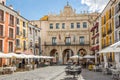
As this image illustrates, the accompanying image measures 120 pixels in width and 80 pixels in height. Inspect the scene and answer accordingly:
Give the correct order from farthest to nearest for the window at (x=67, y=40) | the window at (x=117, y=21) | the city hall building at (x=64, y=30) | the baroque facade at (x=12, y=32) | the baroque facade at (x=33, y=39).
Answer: the window at (x=67, y=40)
the city hall building at (x=64, y=30)
the baroque facade at (x=33, y=39)
the baroque facade at (x=12, y=32)
the window at (x=117, y=21)

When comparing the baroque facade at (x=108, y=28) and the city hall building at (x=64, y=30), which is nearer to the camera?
the baroque facade at (x=108, y=28)

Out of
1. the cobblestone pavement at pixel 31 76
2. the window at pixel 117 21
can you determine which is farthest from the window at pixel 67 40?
the cobblestone pavement at pixel 31 76

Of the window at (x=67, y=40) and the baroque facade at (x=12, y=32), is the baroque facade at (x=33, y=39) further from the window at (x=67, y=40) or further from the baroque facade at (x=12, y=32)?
the window at (x=67, y=40)

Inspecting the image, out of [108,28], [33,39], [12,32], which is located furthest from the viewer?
[33,39]

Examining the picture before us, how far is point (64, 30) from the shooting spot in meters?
71.3

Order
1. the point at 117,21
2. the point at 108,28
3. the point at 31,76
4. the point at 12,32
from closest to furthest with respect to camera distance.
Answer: the point at 31,76, the point at 117,21, the point at 108,28, the point at 12,32

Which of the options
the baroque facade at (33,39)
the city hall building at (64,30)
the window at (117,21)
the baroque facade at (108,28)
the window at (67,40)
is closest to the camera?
the window at (117,21)

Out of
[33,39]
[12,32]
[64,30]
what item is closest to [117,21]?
[12,32]

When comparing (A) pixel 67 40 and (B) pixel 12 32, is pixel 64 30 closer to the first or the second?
(A) pixel 67 40

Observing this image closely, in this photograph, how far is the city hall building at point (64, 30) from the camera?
69.8m

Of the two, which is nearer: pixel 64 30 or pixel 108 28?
pixel 108 28

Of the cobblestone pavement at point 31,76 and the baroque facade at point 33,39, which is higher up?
the baroque facade at point 33,39

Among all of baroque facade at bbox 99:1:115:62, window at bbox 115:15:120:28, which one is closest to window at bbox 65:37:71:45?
baroque facade at bbox 99:1:115:62

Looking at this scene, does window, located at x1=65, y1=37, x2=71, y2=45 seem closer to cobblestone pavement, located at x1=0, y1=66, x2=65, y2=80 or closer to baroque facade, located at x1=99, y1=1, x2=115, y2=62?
baroque facade, located at x1=99, y1=1, x2=115, y2=62
